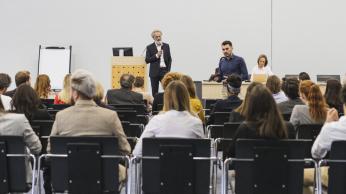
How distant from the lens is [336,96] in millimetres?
6727

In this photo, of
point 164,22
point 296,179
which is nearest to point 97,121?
point 296,179

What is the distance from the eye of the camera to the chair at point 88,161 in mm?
4777

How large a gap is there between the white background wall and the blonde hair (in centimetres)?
1005

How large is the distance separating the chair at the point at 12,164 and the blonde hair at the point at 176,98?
116 centimetres

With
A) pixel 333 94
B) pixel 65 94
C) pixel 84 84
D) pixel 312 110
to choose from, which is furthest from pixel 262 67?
pixel 84 84

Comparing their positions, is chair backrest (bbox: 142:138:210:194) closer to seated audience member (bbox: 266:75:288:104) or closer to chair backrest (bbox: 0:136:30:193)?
chair backrest (bbox: 0:136:30:193)

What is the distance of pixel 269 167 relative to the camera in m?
4.68

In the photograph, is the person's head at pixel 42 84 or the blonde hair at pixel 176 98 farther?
the person's head at pixel 42 84

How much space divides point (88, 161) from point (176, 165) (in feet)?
2.04

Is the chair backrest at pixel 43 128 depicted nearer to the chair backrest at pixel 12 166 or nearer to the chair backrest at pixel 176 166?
the chair backrest at pixel 12 166

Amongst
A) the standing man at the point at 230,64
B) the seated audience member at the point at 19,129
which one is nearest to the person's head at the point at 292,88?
the seated audience member at the point at 19,129

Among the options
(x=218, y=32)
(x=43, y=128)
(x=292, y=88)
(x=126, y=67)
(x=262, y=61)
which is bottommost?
A: (x=43, y=128)

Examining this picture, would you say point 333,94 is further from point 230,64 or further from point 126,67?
point 126,67

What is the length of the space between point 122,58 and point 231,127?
295 inches
